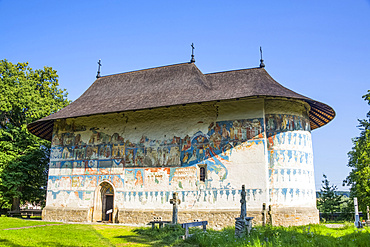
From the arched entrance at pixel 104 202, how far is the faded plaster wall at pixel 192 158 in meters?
0.20

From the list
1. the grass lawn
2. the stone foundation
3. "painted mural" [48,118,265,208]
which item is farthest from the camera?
"painted mural" [48,118,265,208]

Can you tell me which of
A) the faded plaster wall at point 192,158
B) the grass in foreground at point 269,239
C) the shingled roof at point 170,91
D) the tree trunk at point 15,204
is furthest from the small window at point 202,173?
the tree trunk at point 15,204

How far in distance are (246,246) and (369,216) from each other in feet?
49.1

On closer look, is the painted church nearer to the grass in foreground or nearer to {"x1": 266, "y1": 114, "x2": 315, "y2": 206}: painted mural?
{"x1": 266, "y1": 114, "x2": 315, "y2": 206}: painted mural

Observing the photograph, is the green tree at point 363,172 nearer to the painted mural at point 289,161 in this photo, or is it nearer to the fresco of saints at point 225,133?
the painted mural at point 289,161

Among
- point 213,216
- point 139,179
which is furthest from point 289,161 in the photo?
point 139,179

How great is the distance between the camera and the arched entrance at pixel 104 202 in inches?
656

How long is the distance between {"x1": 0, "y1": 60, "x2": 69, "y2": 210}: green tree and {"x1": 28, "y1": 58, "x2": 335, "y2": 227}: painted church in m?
3.25

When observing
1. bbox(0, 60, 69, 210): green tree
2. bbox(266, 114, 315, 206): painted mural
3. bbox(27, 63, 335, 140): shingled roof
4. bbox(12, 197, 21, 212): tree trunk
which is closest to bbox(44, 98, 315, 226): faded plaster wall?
bbox(266, 114, 315, 206): painted mural

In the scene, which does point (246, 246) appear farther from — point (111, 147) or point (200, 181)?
point (111, 147)

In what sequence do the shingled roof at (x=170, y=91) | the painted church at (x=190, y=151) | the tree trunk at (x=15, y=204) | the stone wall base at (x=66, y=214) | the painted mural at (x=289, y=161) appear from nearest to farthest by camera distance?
1. the painted mural at (x=289, y=161)
2. the painted church at (x=190, y=151)
3. the shingled roof at (x=170, y=91)
4. the stone wall base at (x=66, y=214)
5. the tree trunk at (x=15, y=204)

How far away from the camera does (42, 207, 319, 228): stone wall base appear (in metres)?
13.8

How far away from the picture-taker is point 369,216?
18.6 m

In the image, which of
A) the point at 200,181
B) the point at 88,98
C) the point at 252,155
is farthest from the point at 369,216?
the point at 88,98
